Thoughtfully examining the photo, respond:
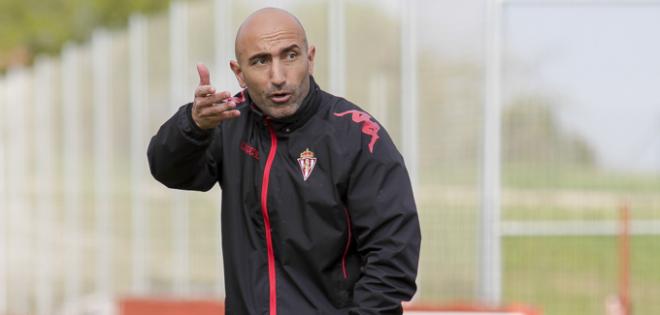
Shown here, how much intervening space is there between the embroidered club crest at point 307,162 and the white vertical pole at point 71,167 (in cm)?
749

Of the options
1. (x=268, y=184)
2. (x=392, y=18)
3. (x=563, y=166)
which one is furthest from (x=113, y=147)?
(x=268, y=184)

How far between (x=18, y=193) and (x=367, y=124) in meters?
8.64

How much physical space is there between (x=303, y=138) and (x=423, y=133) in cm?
453

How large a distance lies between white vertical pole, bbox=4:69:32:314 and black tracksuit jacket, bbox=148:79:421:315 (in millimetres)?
8250

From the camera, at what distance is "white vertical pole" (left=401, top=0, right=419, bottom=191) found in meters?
7.59

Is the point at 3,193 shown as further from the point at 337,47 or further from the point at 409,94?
the point at 409,94

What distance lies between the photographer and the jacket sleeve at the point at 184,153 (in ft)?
10.4

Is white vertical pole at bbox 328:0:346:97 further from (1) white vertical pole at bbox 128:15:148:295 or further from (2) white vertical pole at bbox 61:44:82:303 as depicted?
(2) white vertical pole at bbox 61:44:82:303

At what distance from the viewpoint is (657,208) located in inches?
317

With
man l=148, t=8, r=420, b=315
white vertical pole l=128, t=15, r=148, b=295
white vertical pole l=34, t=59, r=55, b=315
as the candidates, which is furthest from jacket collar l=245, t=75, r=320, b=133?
white vertical pole l=34, t=59, r=55, b=315

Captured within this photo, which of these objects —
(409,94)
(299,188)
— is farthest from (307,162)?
(409,94)

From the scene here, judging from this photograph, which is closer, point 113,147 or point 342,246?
point 342,246

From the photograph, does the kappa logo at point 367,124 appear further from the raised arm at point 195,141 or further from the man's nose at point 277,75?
the raised arm at point 195,141

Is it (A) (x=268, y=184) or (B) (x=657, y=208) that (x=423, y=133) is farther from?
(A) (x=268, y=184)
